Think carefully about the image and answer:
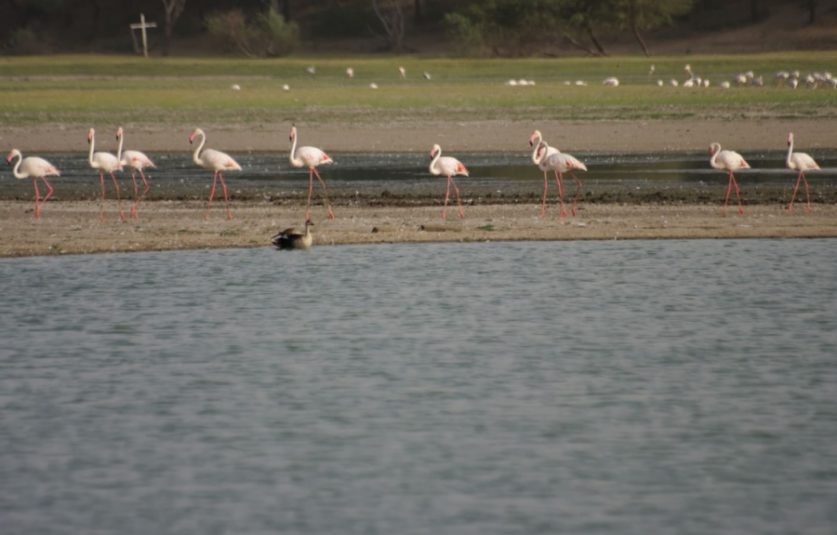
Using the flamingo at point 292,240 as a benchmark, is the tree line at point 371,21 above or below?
above

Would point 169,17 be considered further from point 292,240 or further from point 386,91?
point 292,240

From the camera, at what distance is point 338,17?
82.9m

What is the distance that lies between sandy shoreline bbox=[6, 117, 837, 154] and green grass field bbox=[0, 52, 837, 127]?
1562 millimetres

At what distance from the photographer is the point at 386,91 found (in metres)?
48.6

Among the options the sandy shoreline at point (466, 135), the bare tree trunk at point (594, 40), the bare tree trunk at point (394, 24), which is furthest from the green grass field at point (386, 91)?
the bare tree trunk at point (394, 24)

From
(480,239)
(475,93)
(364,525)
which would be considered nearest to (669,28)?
(475,93)

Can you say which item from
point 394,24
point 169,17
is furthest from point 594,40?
point 169,17

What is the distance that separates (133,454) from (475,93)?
122 ft

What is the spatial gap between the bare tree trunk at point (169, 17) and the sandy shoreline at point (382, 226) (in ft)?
192

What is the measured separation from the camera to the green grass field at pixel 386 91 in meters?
40.1

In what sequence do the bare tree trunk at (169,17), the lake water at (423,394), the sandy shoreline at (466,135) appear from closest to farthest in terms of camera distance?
the lake water at (423,394)
the sandy shoreline at (466,135)
the bare tree trunk at (169,17)

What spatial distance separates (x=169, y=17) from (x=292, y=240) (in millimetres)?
63647

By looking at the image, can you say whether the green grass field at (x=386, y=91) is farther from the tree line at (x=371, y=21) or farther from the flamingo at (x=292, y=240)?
the flamingo at (x=292, y=240)

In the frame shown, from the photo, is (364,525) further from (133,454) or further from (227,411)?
(227,411)
